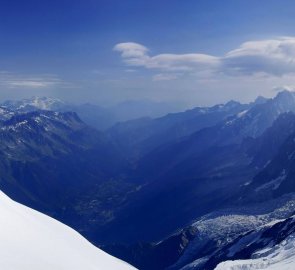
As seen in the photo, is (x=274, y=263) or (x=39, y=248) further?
(x=274, y=263)

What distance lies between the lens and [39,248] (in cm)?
3734

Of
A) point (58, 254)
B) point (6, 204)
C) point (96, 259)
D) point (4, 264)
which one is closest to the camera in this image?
point (4, 264)

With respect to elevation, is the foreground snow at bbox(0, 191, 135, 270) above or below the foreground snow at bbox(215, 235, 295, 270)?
above

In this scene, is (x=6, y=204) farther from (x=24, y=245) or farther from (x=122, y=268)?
(x=122, y=268)

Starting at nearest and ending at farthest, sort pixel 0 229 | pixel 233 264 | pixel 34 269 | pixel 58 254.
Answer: pixel 34 269 → pixel 0 229 → pixel 58 254 → pixel 233 264

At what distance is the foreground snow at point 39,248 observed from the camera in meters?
32.3

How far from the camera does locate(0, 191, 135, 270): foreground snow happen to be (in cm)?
3231

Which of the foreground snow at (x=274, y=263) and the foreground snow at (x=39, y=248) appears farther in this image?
the foreground snow at (x=274, y=263)

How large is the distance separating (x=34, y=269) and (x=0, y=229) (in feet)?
18.3

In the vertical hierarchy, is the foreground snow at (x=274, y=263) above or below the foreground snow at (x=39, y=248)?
below

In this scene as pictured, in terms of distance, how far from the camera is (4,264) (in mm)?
29516

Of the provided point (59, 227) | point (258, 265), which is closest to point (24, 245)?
point (59, 227)

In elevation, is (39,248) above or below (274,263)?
above

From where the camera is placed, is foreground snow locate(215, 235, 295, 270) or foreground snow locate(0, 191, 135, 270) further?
foreground snow locate(215, 235, 295, 270)
